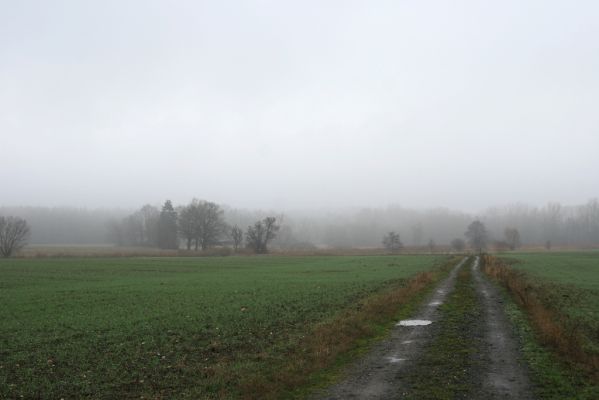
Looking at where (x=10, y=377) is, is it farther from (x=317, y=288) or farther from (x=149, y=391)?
(x=317, y=288)

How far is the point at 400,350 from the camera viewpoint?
14578mm

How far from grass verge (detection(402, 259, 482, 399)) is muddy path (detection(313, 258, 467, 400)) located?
0.35m

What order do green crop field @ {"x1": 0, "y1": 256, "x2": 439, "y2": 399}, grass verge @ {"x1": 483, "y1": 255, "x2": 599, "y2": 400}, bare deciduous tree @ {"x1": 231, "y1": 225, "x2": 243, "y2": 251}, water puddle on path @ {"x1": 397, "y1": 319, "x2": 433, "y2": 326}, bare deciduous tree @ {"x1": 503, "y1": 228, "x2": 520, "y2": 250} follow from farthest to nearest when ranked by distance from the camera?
bare deciduous tree @ {"x1": 503, "y1": 228, "x2": 520, "y2": 250}
bare deciduous tree @ {"x1": 231, "y1": 225, "x2": 243, "y2": 251}
water puddle on path @ {"x1": 397, "y1": 319, "x2": 433, "y2": 326}
green crop field @ {"x1": 0, "y1": 256, "x2": 439, "y2": 399}
grass verge @ {"x1": 483, "y1": 255, "x2": 599, "y2": 400}

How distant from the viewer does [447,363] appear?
12703mm

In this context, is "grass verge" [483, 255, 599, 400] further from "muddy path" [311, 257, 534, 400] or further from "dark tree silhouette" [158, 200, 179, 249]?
"dark tree silhouette" [158, 200, 179, 249]


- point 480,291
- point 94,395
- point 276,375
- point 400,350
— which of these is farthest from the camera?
point 480,291

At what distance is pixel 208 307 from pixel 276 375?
1454cm

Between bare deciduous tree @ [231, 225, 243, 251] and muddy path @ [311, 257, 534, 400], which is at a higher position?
bare deciduous tree @ [231, 225, 243, 251]

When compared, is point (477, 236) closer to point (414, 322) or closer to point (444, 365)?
point (414, 322)

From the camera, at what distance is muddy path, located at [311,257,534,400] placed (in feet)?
33.6

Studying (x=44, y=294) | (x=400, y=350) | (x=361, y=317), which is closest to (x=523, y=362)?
(x=400, y=350)

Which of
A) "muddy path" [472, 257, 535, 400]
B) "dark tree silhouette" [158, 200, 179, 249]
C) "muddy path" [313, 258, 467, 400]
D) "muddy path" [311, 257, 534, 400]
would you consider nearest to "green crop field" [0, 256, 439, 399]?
"muddy path" [313, 258, 467, 400]

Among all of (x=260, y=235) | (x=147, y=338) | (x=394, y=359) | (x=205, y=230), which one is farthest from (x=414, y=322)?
(x=205, y=230)

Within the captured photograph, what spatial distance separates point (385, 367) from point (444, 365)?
1.65 metres
